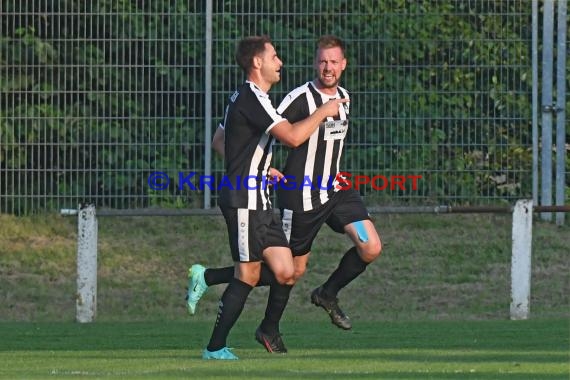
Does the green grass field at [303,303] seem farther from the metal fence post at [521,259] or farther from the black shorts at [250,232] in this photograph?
the black shorts at [250,232]

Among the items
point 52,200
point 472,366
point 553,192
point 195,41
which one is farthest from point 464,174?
point 472,366

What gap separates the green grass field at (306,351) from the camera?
900 centimetres

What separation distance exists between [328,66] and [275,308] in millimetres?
1786

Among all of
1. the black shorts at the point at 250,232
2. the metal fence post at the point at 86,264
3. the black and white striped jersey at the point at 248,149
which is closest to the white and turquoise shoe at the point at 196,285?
the black shorts at the point at 250,232

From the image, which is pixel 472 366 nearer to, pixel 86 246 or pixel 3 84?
pixel 86 246

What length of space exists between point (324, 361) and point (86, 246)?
5214mm

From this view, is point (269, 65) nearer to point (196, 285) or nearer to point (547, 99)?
point (196, 285)

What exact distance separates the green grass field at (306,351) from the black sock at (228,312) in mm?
166

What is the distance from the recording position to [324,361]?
9805 mm

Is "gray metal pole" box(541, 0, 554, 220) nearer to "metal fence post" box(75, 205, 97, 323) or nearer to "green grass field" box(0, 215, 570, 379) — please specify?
"green grass field" box(0, 215, 570, 379)

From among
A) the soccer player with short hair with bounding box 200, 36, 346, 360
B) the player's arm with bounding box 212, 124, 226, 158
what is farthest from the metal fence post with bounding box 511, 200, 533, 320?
the soccer player with short hair with bounding box 200, 36, 346, 360

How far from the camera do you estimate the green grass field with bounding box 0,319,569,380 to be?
9000mm

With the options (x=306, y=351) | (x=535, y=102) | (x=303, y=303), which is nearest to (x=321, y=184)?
(x=306, y=351)

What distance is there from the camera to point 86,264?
14.6 meters
